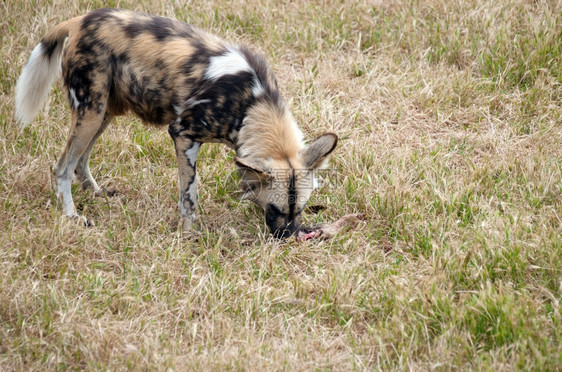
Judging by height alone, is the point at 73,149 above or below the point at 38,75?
below

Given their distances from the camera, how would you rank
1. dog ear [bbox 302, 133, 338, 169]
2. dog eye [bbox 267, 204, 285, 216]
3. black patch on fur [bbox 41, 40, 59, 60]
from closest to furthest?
dog ear [bbox 302, 133, 338, 169], dog eye [bbox 267, 204, 285, 216], black patch on fur [bbox 41, 40, 59, 60]

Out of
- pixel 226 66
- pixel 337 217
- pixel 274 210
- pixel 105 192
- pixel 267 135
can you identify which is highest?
pixel 226 66

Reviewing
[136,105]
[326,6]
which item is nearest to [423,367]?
[136,105]

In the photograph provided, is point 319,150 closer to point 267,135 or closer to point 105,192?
point 267,135

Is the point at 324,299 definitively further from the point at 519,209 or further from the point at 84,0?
the point at 84,0

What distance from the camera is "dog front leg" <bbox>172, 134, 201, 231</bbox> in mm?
4062

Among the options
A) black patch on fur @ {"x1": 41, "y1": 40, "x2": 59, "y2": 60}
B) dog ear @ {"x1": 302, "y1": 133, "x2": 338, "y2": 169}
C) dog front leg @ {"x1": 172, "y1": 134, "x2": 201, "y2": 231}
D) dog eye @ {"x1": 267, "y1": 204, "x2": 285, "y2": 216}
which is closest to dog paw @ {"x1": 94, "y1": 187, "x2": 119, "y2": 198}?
dog front leg @ {"x1": 172, "y1": 134, "x2": 201, "y2": 231}

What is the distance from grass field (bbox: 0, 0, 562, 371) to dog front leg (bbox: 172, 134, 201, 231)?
0.51ft

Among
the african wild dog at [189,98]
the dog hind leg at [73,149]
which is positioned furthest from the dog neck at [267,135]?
the dog hind leg at [73,149]

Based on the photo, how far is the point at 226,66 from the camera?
3982mm

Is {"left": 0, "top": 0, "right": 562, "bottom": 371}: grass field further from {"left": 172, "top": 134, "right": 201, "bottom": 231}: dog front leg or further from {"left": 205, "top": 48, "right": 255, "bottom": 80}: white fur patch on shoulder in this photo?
{"left": 205, "top": 48, "right": 255, "bottom": 80}: white fur patch on shoulder

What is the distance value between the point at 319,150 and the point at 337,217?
2.29ft

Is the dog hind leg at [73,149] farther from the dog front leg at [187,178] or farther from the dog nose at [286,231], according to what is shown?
the dog nose at [286,231]

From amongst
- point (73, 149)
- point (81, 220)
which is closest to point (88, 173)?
point (73, 149)
